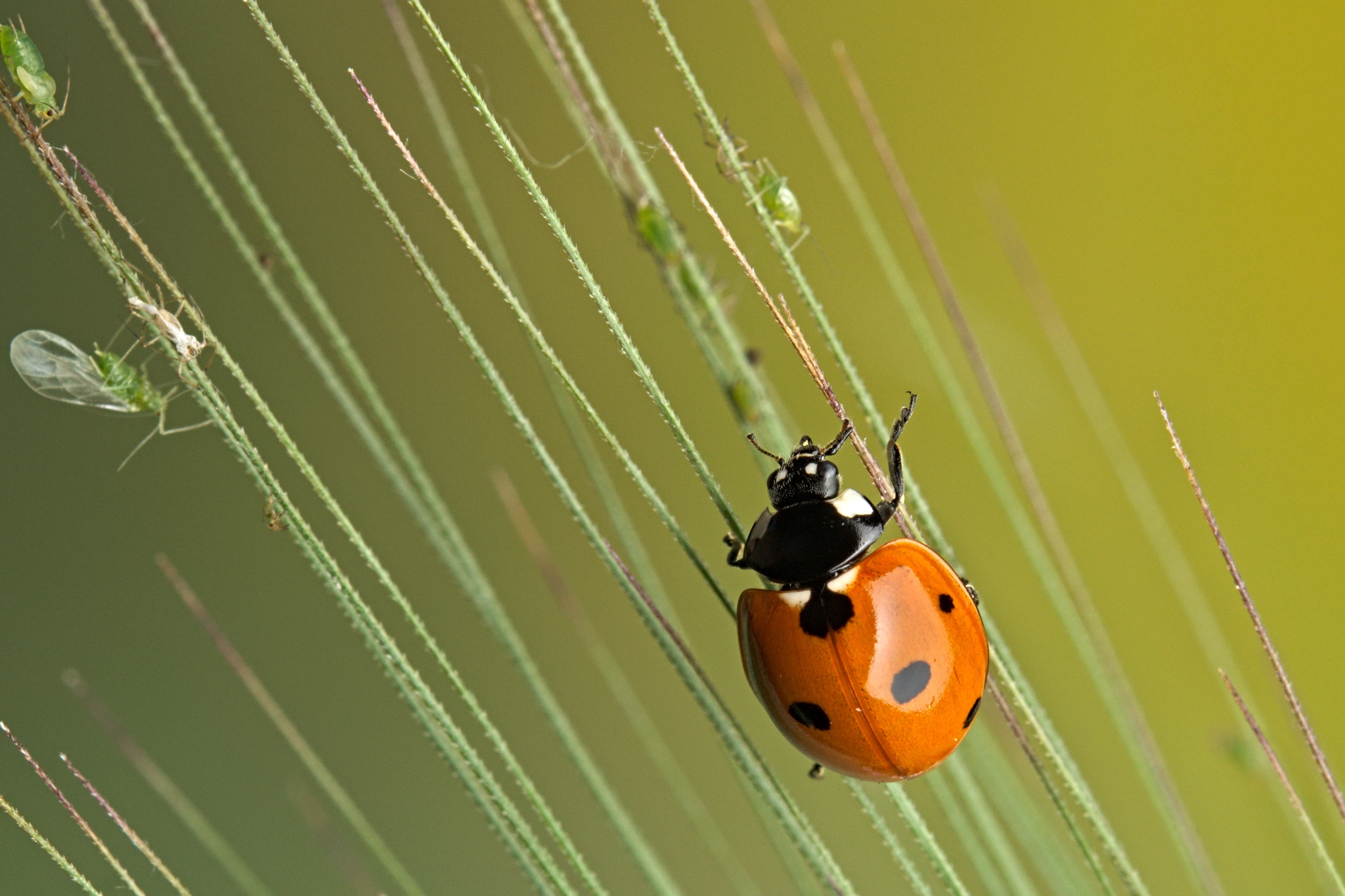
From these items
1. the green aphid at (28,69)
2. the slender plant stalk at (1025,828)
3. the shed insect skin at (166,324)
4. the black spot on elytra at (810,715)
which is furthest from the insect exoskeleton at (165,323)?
the slender plant stalk at (1025,828)

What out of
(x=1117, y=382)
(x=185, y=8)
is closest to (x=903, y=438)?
(x=1117, y=382)

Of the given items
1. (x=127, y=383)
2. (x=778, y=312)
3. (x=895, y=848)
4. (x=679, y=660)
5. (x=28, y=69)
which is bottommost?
(x=895, y=848)

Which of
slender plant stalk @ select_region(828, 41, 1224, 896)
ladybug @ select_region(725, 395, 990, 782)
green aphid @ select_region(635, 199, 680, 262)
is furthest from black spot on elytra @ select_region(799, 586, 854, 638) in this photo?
green aphid @ select_region(635, 199, 680, 262)

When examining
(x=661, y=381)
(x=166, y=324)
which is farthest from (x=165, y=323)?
(x=661, y=381)

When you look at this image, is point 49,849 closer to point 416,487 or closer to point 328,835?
point 416,487

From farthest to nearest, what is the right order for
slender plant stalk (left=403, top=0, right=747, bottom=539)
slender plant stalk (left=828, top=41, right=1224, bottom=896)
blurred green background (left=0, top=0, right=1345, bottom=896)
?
1. blurred green background (left=0, top=0, right=1345, bottom=896)
2. slender plant stalk (left=828, top=41, right=1224, bottom=896)
3. slender plant stalk (left=403, top=0, right=747, bottom=539)

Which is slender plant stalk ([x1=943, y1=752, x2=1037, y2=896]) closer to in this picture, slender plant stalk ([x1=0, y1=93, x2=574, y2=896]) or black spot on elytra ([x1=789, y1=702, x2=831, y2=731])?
Answer: black spot on elytra ([x1=789, y1=702, x2=831, y2=731])

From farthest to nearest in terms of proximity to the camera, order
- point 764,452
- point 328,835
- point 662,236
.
Result: 1. point 328,835
2. point 764,452
3. point 662,236
